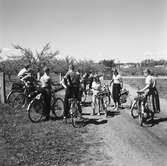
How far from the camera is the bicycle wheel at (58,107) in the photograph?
918cm

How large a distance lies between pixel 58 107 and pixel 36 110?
43.4 inches

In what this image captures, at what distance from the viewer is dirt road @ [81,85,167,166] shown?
5.25 m

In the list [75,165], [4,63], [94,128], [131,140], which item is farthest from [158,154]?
[4,63]

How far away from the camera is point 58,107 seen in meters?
9.33

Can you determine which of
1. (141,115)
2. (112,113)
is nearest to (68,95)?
(141,115)

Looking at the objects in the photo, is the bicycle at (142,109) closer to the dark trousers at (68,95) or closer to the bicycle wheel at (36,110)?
the dark trousers at (68,95)

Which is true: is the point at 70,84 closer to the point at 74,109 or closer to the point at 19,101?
the point at 74,109

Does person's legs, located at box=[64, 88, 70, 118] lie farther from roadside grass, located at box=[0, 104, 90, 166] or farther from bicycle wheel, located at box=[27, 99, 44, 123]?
bicycle wheel, located at box=[27, 99, 44, 123]

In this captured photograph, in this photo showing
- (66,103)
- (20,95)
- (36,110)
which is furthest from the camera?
(20,95)

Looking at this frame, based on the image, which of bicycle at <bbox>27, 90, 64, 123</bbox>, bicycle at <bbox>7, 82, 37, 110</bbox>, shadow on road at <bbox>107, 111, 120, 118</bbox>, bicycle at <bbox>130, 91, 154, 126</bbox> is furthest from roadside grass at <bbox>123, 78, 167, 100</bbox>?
bicycle at <bbox>27, 90, 64, 123</bbox>

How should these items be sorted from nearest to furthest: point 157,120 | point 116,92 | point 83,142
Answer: point 83,142 → point 157,120 → point 116,92

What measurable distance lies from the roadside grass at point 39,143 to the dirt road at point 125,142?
1.02 ft

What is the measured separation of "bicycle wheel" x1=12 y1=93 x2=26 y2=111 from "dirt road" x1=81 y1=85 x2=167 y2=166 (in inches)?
131

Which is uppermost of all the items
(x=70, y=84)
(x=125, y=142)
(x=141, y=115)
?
(x=70, y=84)
